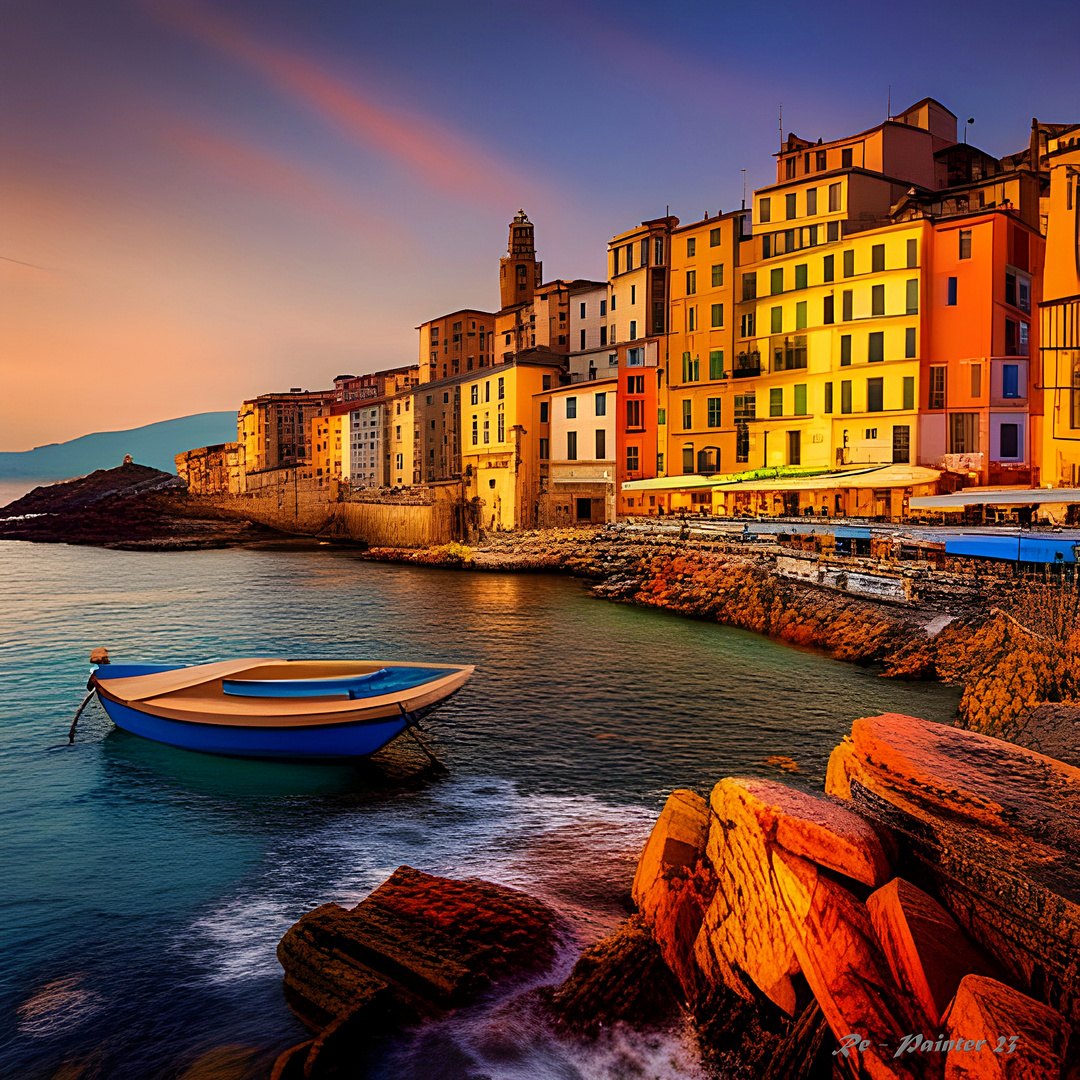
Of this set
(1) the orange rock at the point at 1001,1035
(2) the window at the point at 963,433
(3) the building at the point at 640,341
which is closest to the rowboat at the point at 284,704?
(1) the orange rock at the point at 1001,1035

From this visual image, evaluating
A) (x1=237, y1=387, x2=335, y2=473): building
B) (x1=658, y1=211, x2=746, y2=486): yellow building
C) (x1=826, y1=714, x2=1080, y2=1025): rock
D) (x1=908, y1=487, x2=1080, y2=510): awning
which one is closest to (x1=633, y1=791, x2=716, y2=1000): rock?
(x1=826, y1=714, x2=1080, y2=1025): rock

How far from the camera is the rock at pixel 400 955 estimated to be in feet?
23.4

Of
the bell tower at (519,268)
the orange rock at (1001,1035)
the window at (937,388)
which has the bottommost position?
the orange rock at (1001,1035)

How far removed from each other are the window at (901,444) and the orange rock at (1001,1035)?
113 ft

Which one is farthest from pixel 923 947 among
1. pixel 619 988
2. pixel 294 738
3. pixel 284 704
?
pixel 284 704

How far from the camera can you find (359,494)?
270 feet

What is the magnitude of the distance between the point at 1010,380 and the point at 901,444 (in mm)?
5362

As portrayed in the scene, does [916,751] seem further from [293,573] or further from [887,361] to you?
[293,573]

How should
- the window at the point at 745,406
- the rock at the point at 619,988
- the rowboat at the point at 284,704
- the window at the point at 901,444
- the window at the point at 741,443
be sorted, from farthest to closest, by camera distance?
the window at the point at 741,443
the window at the point at 745,406
the window at the point at 901,444
the rowboat at the point at 284,704
the rock at the point at 619,988

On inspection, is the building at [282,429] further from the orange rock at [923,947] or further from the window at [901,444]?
the orange rock at [923,947]

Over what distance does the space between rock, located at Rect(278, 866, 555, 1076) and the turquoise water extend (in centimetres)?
29

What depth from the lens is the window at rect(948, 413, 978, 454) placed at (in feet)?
112

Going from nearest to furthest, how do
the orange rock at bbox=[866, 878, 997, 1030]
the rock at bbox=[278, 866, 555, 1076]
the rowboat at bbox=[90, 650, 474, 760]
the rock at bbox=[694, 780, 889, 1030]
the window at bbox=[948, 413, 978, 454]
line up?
the orange rock at bbox=[866, 878, 997, 1030] < the rock at bbox=[694, 780, 889, 1030] < the rock at bbox=[278, 866, 555, 1076] < the rowboat at bbox=[90, 650, 474, 760] < the window at bbox=[948, 413, 978, 454]

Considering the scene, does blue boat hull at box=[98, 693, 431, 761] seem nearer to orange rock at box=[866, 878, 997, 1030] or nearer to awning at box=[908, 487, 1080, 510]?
orange rock at box=[866, 878, 997, 1030]
